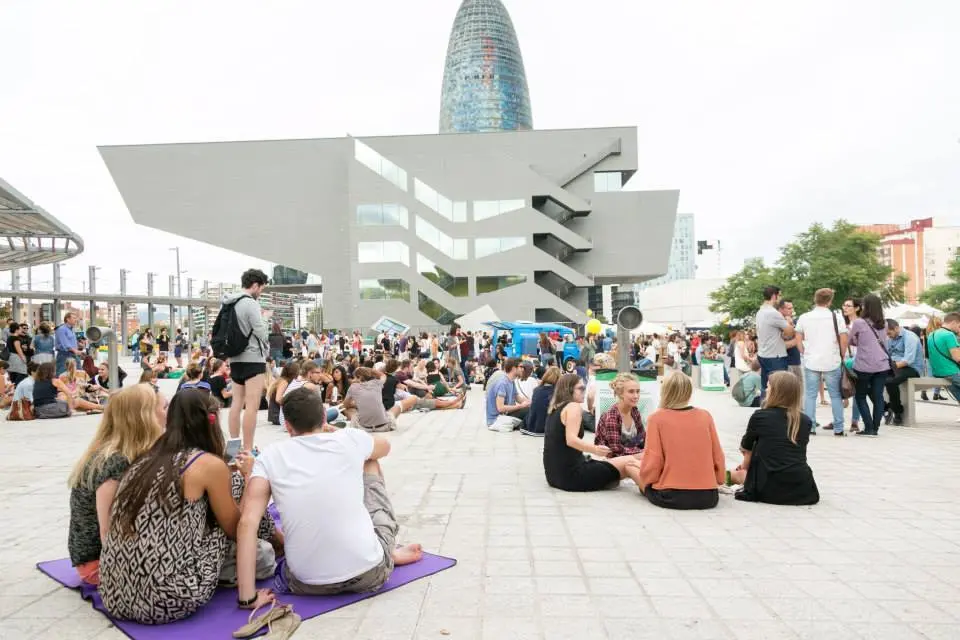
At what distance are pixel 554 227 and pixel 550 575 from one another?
147 feet

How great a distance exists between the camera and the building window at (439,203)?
47938 millimetres

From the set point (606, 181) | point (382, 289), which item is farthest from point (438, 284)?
point (606, 181)

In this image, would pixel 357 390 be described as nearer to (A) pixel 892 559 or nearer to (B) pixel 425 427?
(B) pixel 425 427

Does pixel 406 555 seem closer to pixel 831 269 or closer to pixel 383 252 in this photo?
pixel 383 252

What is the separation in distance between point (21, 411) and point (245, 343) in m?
8.11

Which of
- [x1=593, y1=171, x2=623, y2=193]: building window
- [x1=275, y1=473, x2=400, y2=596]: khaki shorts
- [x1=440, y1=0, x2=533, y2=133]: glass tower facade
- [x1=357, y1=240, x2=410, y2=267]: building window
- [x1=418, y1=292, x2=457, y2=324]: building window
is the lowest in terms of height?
[x1=275, y1=473, x2=400, y2=596]: khaki shorts

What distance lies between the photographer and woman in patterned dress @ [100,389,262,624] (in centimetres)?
315

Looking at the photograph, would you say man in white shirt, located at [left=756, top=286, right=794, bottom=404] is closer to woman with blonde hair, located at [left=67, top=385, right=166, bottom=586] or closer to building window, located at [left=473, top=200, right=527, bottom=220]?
woman with blonde hair, located at [left=67, top=385, right=166, bottom=586]

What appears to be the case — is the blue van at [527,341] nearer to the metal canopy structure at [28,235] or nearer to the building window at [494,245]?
the metal canopy structure at [28,235]

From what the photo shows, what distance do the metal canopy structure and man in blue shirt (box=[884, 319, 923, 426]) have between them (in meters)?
15.2

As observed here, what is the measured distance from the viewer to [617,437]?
6.59 m

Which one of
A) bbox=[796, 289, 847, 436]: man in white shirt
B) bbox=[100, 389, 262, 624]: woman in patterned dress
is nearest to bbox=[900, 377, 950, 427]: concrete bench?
bbox=[796, 289, 847, 436]: man in white shirt

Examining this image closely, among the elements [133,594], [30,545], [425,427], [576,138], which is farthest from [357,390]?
[576,138]

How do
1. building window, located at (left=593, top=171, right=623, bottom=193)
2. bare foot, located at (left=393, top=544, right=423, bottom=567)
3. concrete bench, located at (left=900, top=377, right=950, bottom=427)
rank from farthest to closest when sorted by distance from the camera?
building window, located at (left=593, top=171, right=623, bottom=193), concrete bench, located at (left=900, top=377, right=950, bottom=427), bare foot, located at (left=393, top=544, right=423, bottom=567)
